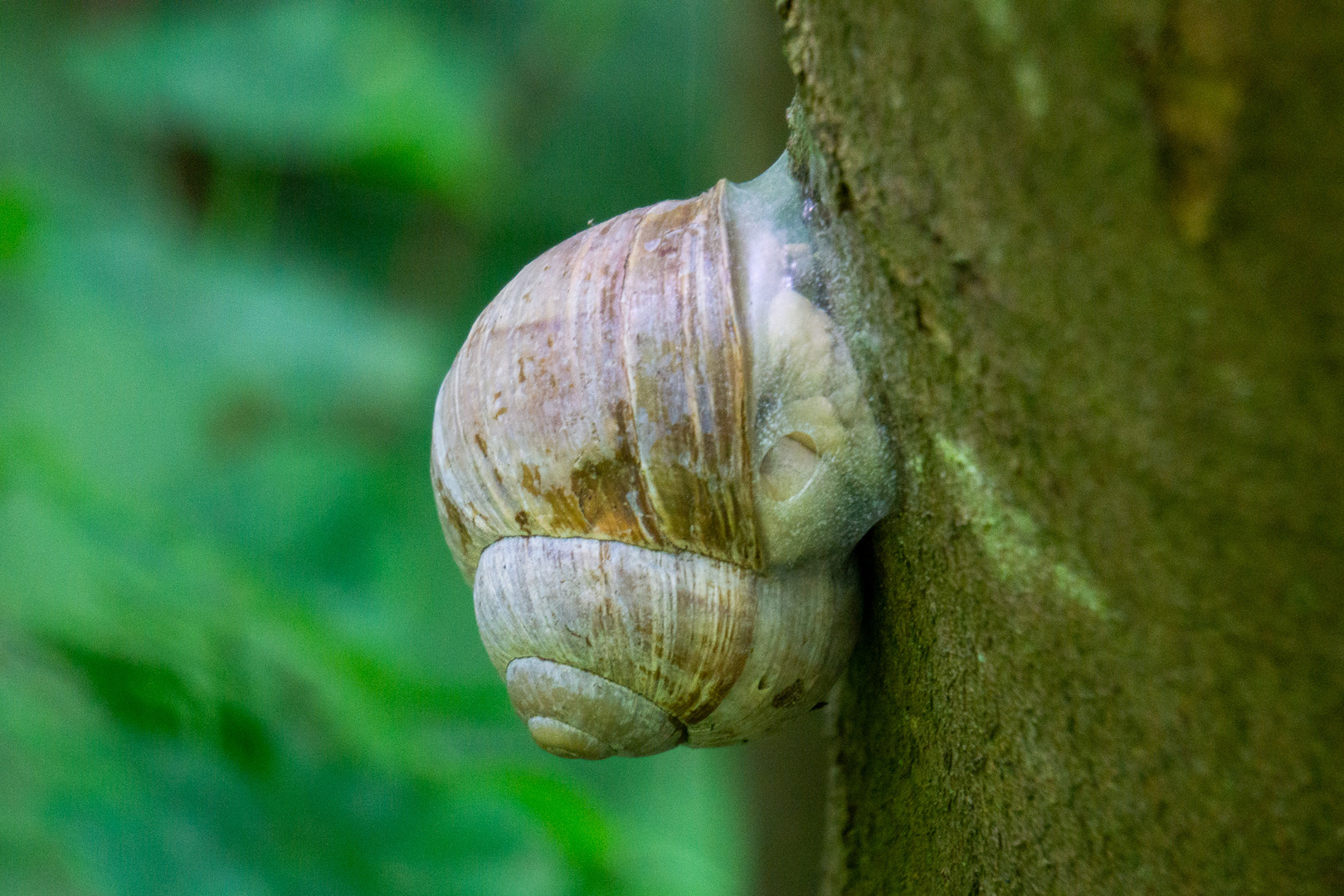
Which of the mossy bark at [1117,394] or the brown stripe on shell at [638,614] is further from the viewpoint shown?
the brown stripe on shell at [638,614]

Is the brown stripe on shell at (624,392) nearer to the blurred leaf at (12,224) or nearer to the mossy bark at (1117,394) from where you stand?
the mossy bark at (1117,394)

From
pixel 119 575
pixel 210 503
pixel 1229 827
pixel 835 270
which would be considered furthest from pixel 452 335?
pixel 1229 827

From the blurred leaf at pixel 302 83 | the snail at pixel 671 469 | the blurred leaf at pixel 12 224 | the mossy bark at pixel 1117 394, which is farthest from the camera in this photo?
Answer: the blurred leaf at pixel 302 83

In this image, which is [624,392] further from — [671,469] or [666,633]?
[666,633]

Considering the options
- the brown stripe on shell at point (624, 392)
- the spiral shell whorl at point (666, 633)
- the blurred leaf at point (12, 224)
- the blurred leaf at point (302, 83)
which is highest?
the blurred leaf at point (302, 83)

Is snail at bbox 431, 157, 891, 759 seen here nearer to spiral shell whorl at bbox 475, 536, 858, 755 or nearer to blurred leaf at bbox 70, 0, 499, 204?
spiral shell whorl at bbox 475, 536, 858, 755

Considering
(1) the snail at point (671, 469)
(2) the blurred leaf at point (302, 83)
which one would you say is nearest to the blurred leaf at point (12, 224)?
(2) the blurred leaf at point (302, 83)

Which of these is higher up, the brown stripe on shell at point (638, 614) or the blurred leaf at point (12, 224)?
the blurred leaf at point (12, 224)

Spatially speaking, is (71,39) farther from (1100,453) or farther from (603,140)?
(1100,453)
